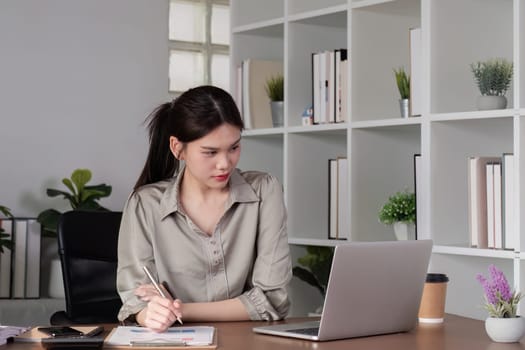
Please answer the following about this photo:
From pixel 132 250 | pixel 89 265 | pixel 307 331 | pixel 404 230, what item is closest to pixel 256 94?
pixel 404 230

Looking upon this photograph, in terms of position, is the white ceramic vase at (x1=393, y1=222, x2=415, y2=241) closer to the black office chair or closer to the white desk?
the black office chair

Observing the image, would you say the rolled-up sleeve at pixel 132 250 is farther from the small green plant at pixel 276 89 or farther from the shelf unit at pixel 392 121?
the small green plant at pixel 276 89

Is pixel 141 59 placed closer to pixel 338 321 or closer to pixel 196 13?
pixel 196 13

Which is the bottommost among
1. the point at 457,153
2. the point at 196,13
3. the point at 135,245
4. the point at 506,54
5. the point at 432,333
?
the point at 432,333

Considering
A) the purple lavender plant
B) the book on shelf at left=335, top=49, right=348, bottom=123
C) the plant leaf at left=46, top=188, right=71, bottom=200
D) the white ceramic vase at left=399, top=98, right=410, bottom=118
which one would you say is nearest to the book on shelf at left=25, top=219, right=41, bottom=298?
the plant leaf at left=46, top=188, right=71, bottom=200

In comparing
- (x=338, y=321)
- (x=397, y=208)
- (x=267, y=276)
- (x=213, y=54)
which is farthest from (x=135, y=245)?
(x=213, y=54)

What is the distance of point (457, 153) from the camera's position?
9.97 ft

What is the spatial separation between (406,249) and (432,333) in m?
0.21

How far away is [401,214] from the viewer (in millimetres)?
3105

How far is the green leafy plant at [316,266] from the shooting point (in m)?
3.66

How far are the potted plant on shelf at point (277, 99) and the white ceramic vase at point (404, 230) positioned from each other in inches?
31.2

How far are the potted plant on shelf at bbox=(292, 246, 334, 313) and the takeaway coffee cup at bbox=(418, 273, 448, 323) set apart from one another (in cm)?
139

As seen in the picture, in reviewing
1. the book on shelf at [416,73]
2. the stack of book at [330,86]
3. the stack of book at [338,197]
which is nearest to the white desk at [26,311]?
the stack of book at [338,197]

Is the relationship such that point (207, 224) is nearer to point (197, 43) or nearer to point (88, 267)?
point (88, 267)
